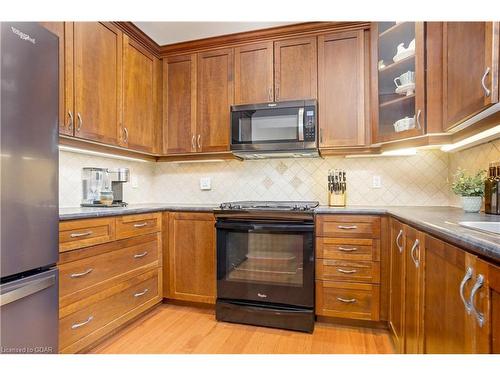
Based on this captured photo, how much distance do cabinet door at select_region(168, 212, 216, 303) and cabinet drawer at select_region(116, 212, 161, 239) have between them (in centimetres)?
15

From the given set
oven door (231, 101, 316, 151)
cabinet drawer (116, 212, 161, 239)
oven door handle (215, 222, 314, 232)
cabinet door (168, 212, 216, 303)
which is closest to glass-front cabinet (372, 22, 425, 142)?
oven door (231, 101, 316, 151)

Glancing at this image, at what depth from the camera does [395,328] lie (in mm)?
A: 1746

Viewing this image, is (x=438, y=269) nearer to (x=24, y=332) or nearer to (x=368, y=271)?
(x=368, y=271)

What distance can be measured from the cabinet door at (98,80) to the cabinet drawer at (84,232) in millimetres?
646

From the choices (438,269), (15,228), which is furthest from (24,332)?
(438,269)

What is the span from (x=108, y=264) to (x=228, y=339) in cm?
96

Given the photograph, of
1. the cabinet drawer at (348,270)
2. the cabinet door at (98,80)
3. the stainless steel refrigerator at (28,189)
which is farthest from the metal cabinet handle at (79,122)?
the cabinet drawer at (348,270)

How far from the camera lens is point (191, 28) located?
242 cm

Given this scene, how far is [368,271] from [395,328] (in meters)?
0.41

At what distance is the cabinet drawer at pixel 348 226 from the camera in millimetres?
2053

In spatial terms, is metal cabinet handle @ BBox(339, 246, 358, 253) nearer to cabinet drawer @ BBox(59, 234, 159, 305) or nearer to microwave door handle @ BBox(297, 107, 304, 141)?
microwave door handle @ BBox(297, 107, 304, 141)

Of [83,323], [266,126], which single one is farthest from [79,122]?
[266,126]

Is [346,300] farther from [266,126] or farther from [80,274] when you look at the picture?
[80,274]

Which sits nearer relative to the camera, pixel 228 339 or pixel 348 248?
pixel 228 339
